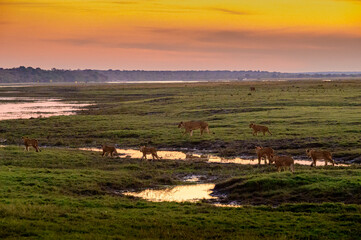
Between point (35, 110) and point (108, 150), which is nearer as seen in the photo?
point (108, 150)

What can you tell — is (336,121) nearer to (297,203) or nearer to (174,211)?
(297,203)

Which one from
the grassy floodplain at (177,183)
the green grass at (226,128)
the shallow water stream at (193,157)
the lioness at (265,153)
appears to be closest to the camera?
the grassy floodplain at (177,183)

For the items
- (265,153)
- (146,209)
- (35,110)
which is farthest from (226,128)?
(35,110)

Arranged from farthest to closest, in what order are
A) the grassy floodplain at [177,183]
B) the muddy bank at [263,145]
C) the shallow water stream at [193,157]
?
the muddy bank at [263,145]
the shallow water stream at [193,157]
the grassy floodplain at [177,183]

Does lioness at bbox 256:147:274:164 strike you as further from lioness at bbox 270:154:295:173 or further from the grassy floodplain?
lioness at bbox 270:154:295:173

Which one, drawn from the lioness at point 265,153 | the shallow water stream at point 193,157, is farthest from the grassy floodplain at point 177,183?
the shallow water stream at point 193,157

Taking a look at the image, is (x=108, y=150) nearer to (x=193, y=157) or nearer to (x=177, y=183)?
(x=193, y=157)

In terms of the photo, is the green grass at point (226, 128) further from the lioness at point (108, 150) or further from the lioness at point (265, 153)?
the lioness at point (108, 150)

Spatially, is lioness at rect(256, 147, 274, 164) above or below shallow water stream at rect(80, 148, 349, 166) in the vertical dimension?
above

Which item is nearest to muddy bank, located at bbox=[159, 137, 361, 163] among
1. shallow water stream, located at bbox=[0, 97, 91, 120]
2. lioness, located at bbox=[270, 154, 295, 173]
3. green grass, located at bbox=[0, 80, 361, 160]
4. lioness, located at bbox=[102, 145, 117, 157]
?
green grass, located at bbox=[0, 80, 361, 160]

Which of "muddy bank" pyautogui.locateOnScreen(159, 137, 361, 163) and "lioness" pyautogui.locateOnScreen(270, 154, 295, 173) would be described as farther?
"muddy bank" pyautogui.locateOnScreen(159, 137, 361, 163)

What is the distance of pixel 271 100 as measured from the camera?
223ft

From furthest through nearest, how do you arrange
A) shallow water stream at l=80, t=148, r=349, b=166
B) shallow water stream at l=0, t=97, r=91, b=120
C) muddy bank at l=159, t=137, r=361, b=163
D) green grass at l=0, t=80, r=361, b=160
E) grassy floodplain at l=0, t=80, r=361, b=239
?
shallow water stream at l=0, t=97, r=91, b=120 → green grass at l=0, t=80, r=361, b=160 → muddy bank at l=159, t=137, r=361, b=163 → shallow water stream at l=80, t=148, r=349, b=166 → grassy floodplain at l=0, t=80, r=361, b=239

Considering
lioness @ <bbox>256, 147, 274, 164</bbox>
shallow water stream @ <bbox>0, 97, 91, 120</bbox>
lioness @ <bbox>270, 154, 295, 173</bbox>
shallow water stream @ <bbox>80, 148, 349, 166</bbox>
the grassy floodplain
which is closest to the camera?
the grassy floodplain
